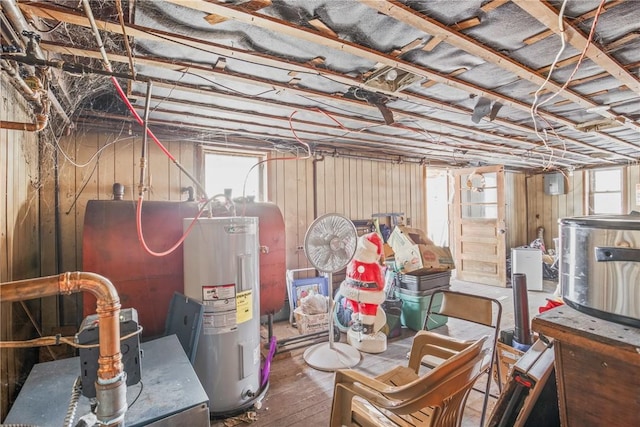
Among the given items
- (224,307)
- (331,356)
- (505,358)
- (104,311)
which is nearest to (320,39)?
(104,311)

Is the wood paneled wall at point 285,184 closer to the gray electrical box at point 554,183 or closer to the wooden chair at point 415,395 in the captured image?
the wooden chair at point 415,395

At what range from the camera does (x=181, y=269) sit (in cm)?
266

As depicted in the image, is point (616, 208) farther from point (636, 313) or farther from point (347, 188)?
point (636, 313)

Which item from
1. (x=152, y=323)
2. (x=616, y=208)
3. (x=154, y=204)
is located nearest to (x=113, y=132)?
(x=154, y=204)

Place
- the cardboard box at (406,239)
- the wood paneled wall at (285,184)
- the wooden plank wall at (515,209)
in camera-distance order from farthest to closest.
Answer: the wooden plank wall at (515,209), the cardboard box at (406,239), the wood paneled wall at (285,184)

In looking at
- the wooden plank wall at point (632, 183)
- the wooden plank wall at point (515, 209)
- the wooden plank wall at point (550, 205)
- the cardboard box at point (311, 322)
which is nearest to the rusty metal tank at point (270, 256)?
the cardboard box at point (311, 322)

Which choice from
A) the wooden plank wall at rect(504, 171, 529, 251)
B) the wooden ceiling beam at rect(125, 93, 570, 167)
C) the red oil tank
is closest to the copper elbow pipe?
the red oil tank

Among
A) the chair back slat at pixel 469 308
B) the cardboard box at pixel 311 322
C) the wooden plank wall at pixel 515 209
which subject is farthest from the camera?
the wooden plank wall at pixel 515 209

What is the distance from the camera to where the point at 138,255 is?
2.47 meters

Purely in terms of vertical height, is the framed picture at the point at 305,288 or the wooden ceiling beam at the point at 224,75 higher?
the wooden ceiling beam at the point at 224,75

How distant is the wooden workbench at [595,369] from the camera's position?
0.68 m

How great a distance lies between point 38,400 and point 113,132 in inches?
102

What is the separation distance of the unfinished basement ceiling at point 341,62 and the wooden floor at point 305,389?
2.16 meters

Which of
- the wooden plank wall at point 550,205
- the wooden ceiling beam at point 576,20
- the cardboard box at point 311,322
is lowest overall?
the cardboard box at point 311,322
